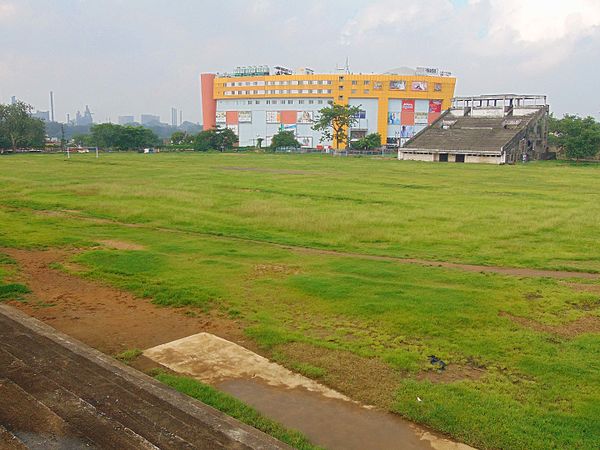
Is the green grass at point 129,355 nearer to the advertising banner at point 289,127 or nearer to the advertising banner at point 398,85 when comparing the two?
the advertising banner at point 398,85

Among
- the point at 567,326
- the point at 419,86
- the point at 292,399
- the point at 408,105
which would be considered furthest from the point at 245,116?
the point at 292,399

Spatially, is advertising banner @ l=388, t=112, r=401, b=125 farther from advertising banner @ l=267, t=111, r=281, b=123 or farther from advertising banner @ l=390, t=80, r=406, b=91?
advertising banner @ l=267, t=111, r=281, b=123

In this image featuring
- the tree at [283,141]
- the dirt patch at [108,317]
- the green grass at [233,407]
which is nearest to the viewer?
the green grass at [233,407]

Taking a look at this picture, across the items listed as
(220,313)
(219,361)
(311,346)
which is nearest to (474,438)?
(311,346)

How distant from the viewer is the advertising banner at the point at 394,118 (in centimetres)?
12862

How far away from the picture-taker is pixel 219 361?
32.5 feet

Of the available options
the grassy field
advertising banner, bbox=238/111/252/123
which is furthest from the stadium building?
the grassy field

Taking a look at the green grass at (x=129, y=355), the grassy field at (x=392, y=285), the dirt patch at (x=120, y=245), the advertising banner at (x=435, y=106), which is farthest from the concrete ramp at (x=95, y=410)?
the advertising banner at (x=435, y=106)

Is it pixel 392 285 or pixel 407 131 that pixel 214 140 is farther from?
pixel 392 285

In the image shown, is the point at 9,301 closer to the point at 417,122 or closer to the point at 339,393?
the point at 339,393

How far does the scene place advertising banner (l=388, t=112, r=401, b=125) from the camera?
5064 inches

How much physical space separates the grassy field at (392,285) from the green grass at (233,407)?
5.31ft

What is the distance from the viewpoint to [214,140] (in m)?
121

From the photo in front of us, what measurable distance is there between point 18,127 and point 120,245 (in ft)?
309
